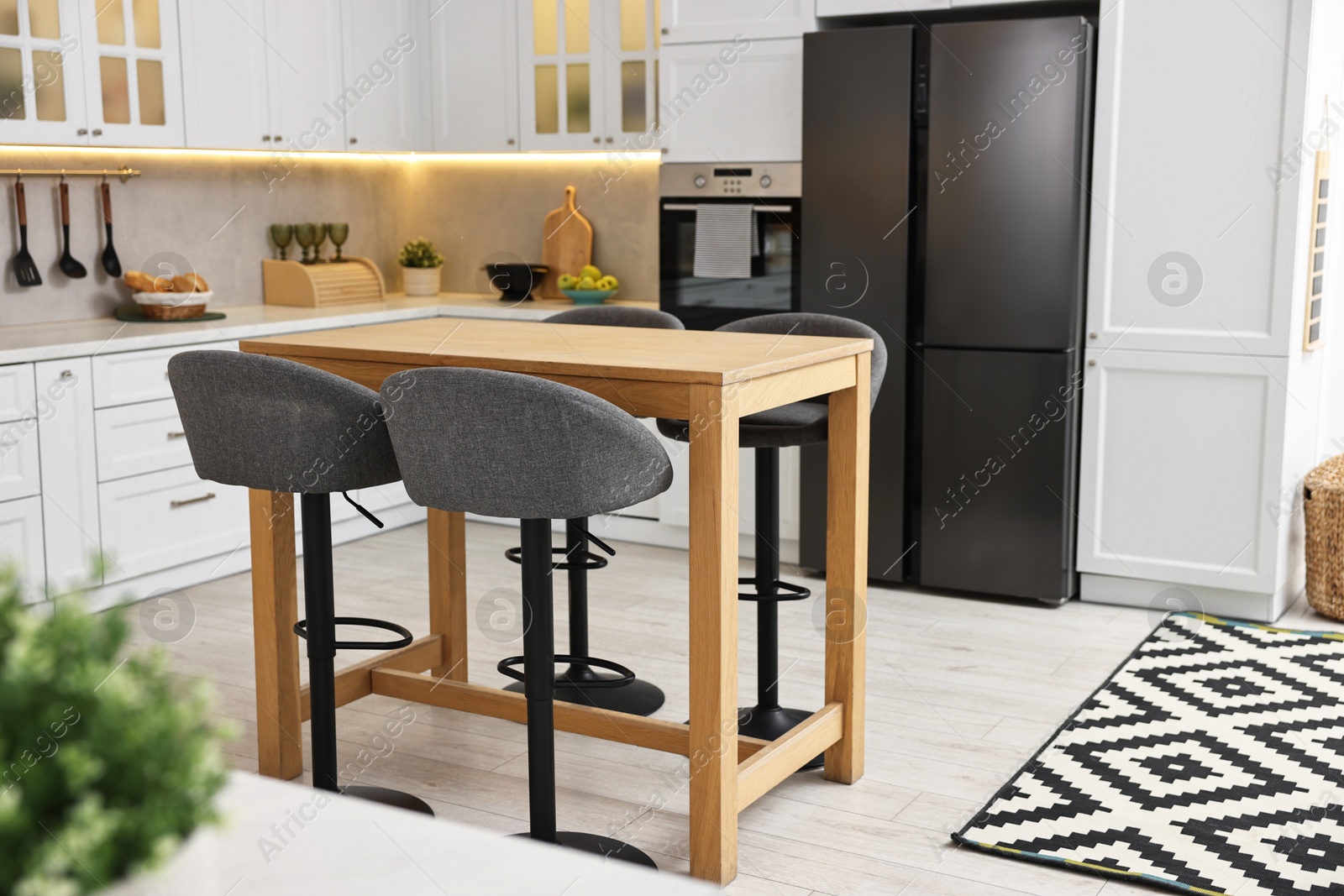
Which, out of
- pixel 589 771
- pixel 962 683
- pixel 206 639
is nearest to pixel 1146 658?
pixel 962 683

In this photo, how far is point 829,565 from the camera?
8.85 ft

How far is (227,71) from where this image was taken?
176 inches

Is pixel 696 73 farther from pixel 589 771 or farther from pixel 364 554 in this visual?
pixel 589 771

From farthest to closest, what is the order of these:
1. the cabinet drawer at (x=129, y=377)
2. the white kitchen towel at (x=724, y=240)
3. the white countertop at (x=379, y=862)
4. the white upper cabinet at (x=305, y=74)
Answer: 1. the white upper cabinet at (x=305, y=74)
2. the white kitchen towel at (x=724, y=240)
3. the cabinet drawer at (x=129, y=377)
4. the white countertop at (x=379, y=862)

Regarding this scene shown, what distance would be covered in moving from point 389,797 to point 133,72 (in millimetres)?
2762

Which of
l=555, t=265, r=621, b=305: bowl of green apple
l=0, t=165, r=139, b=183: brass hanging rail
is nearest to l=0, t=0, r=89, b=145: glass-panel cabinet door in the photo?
l=0, t=165, r=139, b=183: brass hanging rail

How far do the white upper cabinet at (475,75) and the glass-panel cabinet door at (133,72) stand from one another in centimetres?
121

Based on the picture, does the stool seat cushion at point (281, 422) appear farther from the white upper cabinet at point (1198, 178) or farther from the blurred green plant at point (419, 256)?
the blurred green plant at point (419, 256)

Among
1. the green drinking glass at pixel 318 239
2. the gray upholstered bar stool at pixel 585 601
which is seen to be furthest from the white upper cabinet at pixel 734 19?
the green drinking glass at pixel 318 239

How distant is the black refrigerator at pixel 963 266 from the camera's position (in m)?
3.79

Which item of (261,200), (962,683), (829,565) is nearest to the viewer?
(829,565)

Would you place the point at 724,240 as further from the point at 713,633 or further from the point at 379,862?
the point at 379,862

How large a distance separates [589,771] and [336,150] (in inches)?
119

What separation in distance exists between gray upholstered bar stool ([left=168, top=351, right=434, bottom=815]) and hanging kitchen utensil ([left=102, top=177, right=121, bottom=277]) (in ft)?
7.68
